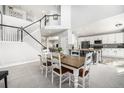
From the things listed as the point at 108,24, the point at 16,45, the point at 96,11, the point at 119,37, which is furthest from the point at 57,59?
the point at 119,37

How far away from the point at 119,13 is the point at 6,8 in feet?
22.0

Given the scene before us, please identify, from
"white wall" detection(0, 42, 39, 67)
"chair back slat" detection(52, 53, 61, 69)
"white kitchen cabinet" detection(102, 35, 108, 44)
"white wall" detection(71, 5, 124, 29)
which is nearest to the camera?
"chair back slat" detection(52, 53, 61, 69)

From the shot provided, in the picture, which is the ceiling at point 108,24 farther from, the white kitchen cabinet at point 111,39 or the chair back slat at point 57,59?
the chair back slat at point 57,59

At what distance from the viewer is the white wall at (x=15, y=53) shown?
4.08m

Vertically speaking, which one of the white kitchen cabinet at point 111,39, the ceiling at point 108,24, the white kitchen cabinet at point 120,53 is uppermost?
the ceiling at point 108,24

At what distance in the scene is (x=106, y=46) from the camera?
8.06m

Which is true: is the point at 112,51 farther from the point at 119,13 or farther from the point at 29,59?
the point at 29,59

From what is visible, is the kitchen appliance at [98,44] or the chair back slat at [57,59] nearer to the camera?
the chair back slat at [57,59]

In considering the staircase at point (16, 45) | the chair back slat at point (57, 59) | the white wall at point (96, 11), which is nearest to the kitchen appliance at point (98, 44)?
the white wall at point (96, 11)

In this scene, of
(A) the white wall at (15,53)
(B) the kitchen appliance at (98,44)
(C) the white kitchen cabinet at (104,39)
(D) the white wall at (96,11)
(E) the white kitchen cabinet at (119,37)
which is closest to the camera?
(D) the white wall at (96,11)

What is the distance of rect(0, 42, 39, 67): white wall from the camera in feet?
13.4

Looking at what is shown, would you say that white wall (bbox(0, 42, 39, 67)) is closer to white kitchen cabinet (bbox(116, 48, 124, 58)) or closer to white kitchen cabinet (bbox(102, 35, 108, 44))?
white kitchen cabinet (bbox(102, 35, 108, 44))

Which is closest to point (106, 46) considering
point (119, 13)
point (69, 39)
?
point (69, 39)

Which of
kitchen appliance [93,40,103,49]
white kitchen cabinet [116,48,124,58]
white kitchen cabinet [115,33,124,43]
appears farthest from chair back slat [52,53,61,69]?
kitchen appliance [93,40,103,49]
